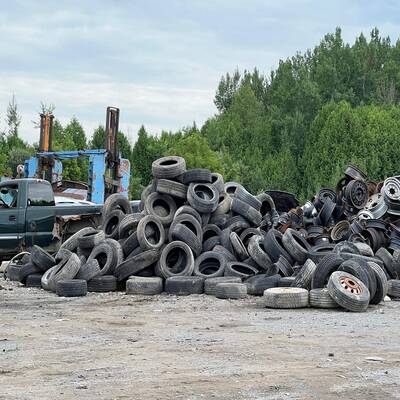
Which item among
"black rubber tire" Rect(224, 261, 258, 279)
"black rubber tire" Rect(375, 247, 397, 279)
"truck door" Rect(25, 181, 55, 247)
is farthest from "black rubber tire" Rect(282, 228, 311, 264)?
"truck door" Rect(25, 181, 55, 247)

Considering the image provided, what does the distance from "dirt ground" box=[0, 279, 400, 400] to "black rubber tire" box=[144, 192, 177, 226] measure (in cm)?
332

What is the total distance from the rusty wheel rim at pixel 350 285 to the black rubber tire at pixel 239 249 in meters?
3.27

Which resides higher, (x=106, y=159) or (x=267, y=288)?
(x=106, y=159)

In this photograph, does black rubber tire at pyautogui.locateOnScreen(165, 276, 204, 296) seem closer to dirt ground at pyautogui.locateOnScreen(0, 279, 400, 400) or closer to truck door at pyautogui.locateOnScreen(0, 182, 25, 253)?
dirt ground at pyautogui.locateOnScreen(0, 279, 400, 400)

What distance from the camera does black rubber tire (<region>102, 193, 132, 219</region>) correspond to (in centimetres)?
1708

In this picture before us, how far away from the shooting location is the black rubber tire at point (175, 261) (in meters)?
14.0

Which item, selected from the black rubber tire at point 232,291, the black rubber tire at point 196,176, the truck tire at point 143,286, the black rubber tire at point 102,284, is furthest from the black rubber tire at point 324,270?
the black rubber tire at point 196,176

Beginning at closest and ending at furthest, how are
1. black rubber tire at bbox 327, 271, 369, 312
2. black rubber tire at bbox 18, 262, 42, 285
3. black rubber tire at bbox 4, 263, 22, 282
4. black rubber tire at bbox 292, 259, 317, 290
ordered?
black rubber tire at bbox 327, 271, 369, 312 < black rubber tire at bbox 292, 259, 317, 290 < black rubber tire at bbox 18, 262, 42, 285 < black rubber tire at bbox 4, 263, 22, 282

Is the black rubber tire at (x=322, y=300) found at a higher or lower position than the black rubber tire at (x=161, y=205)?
lower

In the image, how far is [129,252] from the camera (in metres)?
14.8

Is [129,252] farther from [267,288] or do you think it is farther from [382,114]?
[382,114]

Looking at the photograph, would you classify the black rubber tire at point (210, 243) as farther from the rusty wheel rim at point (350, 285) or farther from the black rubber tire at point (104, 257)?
the rusty wheel rim at point (350, 285)

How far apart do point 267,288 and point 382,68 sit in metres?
68.4

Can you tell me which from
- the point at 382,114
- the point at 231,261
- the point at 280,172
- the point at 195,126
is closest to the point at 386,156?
the point at 382,114
